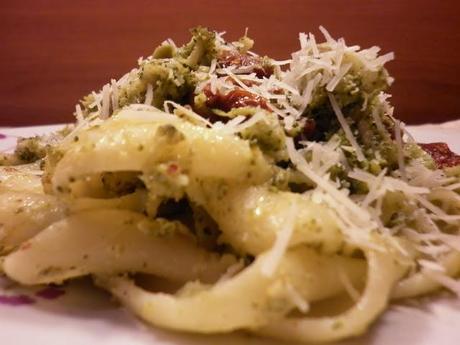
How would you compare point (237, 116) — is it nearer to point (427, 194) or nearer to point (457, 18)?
point (427, 194)

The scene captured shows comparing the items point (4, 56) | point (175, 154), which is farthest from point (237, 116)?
point (4, 56)

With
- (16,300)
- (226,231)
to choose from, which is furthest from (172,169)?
(16,300)

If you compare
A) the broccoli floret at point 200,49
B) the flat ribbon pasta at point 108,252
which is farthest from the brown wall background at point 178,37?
the flat ribbon pasta at point 108,252

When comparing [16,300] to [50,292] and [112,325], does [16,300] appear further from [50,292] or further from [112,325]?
[112,325]

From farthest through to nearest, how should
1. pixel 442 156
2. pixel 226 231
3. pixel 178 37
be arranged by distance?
pixel 178 37, pixel 442 156, pixel 226 231

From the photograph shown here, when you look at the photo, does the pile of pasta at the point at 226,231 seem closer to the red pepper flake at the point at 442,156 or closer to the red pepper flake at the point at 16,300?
the red pepper flake at the point at 16,300

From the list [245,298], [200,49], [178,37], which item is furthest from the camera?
[178,37]

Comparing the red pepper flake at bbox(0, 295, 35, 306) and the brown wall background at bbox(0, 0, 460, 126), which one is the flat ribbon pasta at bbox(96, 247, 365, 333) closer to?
the red pepper flake at bbox(0, 295, 35, 306)

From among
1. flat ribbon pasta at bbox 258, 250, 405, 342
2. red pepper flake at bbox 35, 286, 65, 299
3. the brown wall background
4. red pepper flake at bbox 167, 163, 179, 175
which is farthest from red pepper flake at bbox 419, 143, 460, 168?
the brown wall background
